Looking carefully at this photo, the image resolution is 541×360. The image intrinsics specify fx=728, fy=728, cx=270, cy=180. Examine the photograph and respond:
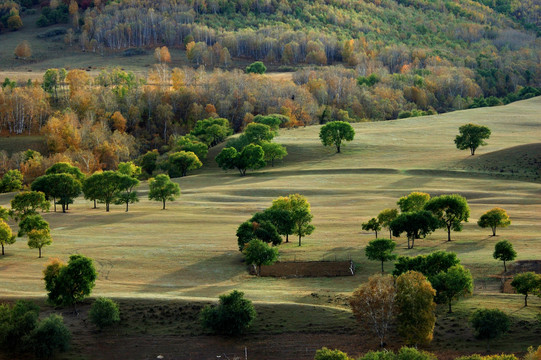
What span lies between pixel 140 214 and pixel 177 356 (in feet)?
176

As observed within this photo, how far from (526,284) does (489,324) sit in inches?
347

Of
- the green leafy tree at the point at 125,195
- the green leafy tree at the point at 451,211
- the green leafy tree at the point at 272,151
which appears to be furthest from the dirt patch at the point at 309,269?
the green leafy tree at the point at 272,151

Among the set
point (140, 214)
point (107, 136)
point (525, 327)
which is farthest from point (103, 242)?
point (107, 136)

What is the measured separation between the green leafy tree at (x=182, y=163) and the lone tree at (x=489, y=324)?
101593 millimetres

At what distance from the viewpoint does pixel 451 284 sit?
223 feet

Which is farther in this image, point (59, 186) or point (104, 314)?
point (59, 186)

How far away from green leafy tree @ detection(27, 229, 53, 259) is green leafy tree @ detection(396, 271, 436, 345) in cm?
4623

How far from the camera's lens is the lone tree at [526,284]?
68.1 metres

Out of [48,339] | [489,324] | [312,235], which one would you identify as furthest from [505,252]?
[48,339]

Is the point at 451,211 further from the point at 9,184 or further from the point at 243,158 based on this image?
the point at 9,184

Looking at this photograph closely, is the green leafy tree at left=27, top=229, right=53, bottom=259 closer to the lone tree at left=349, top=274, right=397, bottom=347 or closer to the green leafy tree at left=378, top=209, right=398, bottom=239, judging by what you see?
the green leafy tree at left=378, top=209, right=398, bottom=239

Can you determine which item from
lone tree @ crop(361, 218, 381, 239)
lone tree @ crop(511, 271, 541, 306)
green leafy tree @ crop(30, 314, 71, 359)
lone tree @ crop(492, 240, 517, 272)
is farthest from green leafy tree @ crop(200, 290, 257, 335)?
lone tree @ crop(361, 218, 381, 239)

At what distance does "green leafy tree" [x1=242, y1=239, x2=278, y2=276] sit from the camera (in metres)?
83.2

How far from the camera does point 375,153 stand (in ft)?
534
